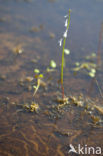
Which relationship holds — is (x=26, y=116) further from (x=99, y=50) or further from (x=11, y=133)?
(x=99, y=50)

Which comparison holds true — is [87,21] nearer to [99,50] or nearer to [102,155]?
[99,50]

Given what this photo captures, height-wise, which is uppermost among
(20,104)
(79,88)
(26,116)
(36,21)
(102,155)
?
(36,21)

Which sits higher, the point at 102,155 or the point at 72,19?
the point at 72,19

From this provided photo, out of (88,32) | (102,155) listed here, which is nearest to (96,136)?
(102,155)

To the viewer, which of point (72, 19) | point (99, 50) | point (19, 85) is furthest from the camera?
point (72, 19)

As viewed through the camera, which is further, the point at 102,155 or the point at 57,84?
the point at 57,84

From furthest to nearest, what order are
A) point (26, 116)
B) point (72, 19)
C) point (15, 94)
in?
point (72, 19)
point (15, 94)
point (26, 116)
